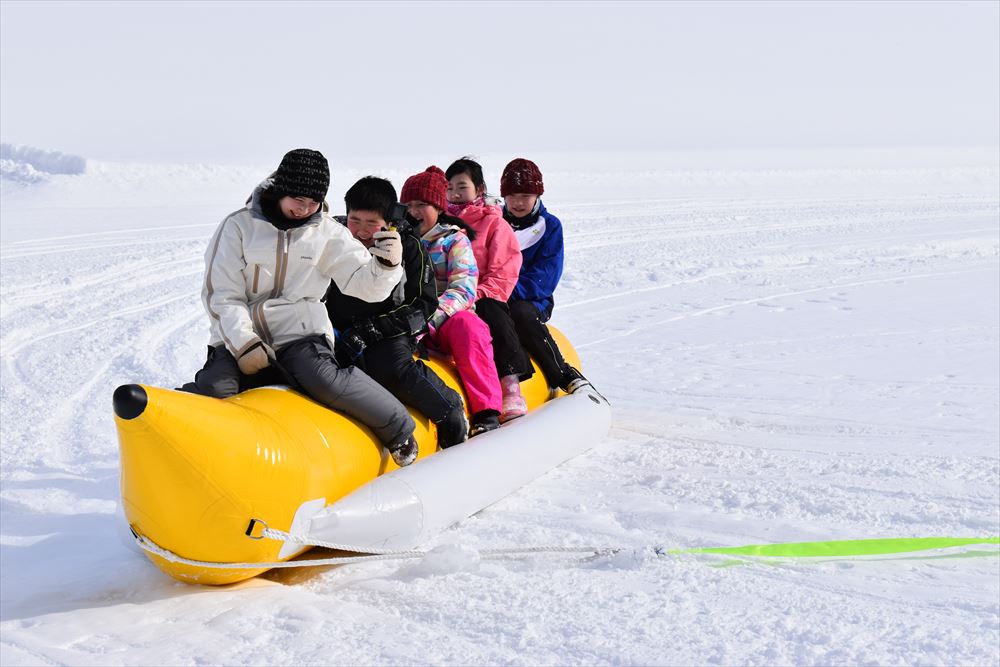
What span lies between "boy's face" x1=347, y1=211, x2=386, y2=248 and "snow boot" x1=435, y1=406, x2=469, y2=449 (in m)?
0.83

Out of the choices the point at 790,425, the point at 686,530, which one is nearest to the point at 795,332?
the point at 790,425

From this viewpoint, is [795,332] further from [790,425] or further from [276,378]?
[276,378]

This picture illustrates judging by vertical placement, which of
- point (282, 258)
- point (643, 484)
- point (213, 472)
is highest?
point (282, 258)

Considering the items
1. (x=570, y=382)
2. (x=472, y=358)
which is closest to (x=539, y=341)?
(x=570, y=382)

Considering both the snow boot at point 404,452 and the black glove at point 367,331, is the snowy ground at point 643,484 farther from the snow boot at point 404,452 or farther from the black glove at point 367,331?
the black glove at point 367,331

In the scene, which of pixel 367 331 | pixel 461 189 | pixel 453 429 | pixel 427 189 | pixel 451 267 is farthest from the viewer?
pixel 461 189

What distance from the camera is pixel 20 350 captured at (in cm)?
698

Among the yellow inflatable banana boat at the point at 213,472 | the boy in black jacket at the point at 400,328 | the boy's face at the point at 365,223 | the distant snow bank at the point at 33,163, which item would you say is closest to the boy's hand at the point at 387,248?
the boy's face at the point at 365,223

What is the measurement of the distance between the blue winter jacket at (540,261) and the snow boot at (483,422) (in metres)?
0.89

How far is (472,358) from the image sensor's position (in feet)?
15.3

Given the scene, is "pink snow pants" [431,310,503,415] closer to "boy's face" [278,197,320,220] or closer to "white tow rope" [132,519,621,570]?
"white tow rope" [132,519,621,570]

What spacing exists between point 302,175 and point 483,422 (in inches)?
61.9

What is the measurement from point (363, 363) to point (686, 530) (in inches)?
57.4

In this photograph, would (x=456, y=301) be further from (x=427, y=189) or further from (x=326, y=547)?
(x=326, y=547)
